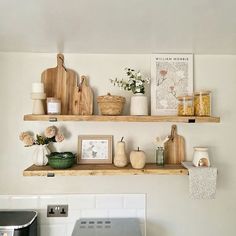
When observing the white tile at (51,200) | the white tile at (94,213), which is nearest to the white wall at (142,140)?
the white tile at (51,200)

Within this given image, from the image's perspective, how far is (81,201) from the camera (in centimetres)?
155

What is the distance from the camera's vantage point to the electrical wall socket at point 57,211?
5.03 feet

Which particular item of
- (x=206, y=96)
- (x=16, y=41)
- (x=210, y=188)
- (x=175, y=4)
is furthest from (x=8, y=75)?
(x=210, y=188)

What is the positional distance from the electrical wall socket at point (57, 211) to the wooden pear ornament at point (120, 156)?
0.50m

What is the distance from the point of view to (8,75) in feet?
5.08

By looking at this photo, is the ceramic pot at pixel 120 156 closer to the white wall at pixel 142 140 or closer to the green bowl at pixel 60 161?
the white wall at pixel 142 140

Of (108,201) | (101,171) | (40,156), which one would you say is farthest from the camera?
(108,201)

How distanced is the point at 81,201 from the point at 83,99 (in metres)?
0.70

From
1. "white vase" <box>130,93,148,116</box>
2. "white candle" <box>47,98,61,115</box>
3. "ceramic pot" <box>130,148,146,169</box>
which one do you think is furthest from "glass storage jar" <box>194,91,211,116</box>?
"white candle" <box>47,98,61,115</box>

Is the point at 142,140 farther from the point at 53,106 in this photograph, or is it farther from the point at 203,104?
the point at 53,106

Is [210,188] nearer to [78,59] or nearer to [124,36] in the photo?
[124,36]

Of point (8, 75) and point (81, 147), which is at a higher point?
point (8, 75)

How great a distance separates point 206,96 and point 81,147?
0.88m

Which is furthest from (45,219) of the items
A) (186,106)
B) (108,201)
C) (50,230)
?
(186,106)
